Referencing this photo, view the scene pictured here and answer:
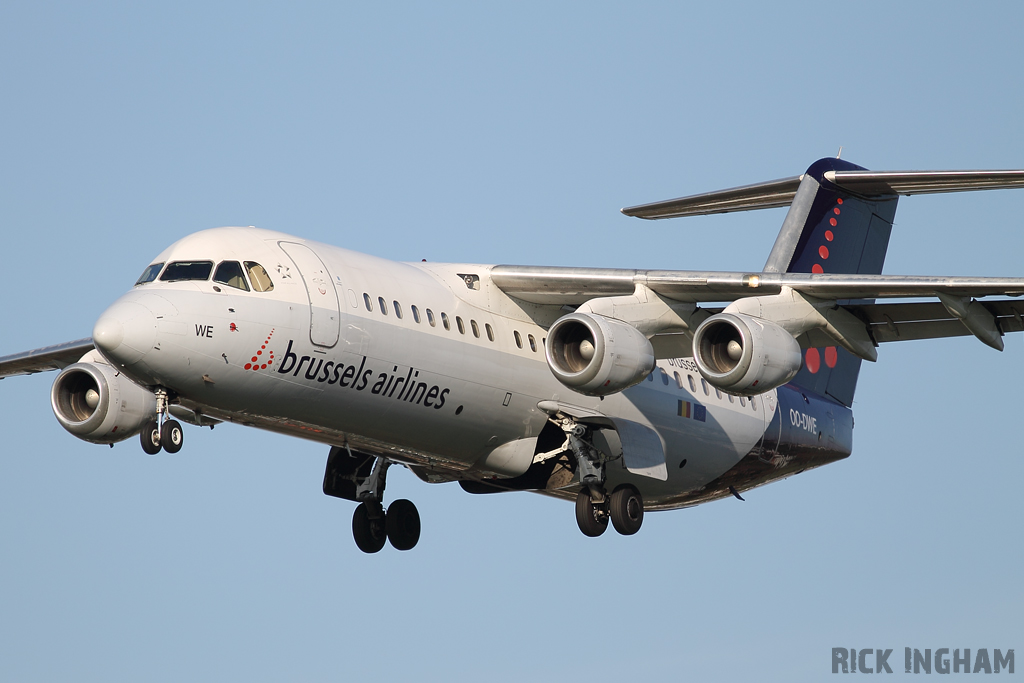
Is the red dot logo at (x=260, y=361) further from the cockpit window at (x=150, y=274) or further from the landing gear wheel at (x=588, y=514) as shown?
the landing gear wheel at (x=588, y=514)

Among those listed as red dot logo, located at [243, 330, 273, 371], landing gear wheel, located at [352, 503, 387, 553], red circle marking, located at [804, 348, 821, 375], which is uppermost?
red circle marking, located at [804, 348, 821, 375]

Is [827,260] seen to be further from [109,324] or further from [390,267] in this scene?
[109,324]

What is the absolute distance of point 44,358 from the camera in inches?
650

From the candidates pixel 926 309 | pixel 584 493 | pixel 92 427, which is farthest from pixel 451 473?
pixel 926 309

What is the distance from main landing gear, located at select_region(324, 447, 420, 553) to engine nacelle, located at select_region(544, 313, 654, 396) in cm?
335

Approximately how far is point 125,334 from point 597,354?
13.6 feet

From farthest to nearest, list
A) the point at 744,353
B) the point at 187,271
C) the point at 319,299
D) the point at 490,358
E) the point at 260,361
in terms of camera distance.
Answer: the point at 490,358, the point at 744,353, the point at 319,299, the point at 187,271, the point at 260,361

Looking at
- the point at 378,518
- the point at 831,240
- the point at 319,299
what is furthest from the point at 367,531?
the point at 831,240

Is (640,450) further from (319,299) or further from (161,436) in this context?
(161,436)

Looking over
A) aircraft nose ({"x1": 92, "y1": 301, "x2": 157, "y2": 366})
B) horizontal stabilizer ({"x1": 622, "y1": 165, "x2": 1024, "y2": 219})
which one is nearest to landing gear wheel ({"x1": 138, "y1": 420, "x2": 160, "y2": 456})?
aircraft nose ({"x1": 92, "y1": 301, "x2": 157, "y2": 366})

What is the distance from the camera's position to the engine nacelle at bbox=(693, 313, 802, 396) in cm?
1289

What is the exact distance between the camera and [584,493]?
15.0 meters

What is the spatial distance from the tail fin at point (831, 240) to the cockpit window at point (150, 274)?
25.1 feet

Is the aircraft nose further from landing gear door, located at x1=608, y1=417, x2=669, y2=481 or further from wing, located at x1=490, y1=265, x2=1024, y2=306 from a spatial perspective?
landing gear door, located at x1=608, y1=417, x2=669, y2=481
